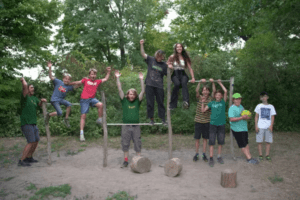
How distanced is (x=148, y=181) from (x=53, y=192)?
2.01 m

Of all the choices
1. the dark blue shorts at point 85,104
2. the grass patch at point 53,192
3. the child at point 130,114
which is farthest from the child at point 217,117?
the grass patch at point 53,192

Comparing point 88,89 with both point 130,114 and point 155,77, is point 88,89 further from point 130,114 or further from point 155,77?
point 155,77

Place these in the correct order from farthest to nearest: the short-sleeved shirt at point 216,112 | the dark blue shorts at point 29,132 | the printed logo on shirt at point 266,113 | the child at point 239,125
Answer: the printed logo on shirt at point 266,113
the child at point 239,125
the dark blue shorts at point 29,132
the short-sleeved shirt at point 216,112

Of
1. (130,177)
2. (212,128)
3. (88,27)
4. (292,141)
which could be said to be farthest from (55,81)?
(88,27)

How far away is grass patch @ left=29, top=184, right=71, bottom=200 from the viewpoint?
16.9 ft

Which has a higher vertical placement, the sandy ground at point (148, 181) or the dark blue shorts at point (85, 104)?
the dark blue shorts at point (85, 104)

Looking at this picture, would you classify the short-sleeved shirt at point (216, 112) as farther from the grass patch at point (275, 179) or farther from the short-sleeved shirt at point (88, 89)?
the short-sleeved shirt at point (88, 89)

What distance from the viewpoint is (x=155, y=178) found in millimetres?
6156

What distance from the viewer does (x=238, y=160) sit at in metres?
7.57

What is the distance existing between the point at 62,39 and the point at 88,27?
3.11 meters

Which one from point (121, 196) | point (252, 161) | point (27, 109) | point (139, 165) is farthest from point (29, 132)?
point (252, 161)

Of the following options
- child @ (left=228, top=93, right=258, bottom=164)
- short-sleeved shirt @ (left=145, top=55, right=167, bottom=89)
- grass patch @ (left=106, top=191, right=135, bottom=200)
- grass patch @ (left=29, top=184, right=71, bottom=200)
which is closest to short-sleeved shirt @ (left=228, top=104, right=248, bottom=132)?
child @ (left=228, top=93, right=258, bottom=164)

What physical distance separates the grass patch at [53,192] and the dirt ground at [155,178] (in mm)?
150

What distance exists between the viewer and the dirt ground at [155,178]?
17.6 ft
